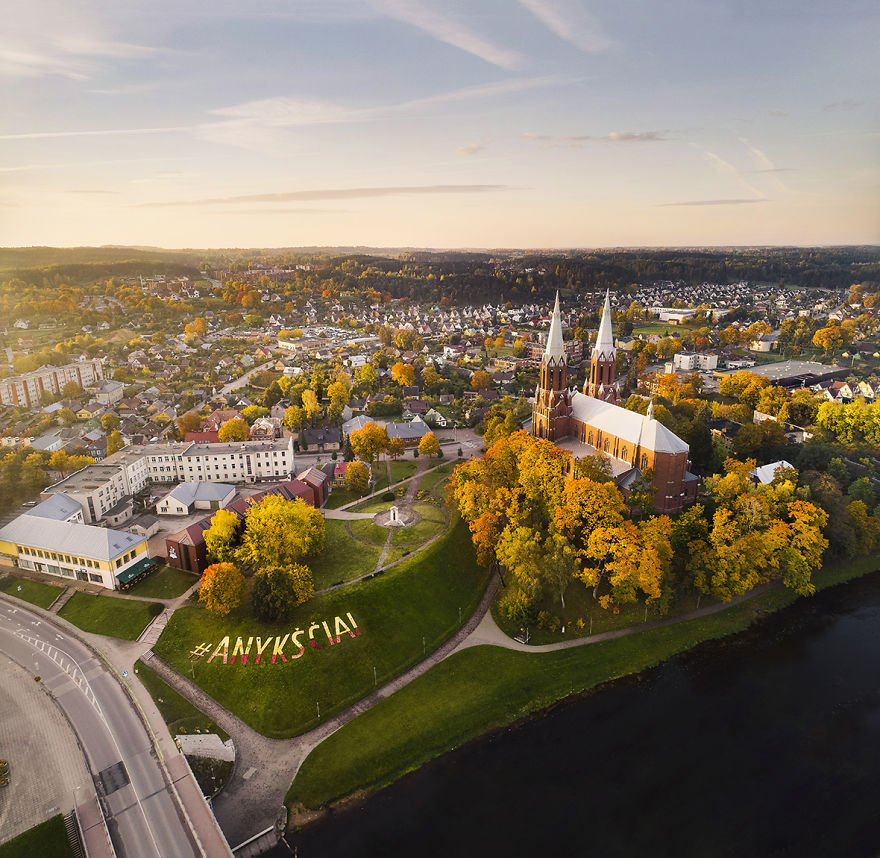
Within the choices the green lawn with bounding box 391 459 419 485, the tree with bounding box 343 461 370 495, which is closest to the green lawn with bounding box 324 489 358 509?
the tree with bounding box 343 461 370 495

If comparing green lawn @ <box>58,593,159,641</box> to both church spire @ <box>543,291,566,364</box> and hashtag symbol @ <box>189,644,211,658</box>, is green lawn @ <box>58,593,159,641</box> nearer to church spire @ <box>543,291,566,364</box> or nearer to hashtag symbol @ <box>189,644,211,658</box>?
hashtag symbol @ <box>189,644,211,658</box>

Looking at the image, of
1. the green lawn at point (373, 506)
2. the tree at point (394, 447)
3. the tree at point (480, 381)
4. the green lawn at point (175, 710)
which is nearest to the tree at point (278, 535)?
the green lawn at point (175, 710)

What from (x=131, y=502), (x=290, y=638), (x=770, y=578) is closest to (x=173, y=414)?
(x=131, y=502)

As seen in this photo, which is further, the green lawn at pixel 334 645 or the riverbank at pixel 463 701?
the green lawn at pixel 334 645

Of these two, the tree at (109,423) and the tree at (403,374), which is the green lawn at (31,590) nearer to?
the tree at (109,423)

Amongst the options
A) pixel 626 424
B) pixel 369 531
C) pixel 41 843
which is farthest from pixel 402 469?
pixel 41 843

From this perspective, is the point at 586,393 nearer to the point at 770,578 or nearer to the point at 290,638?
the point at 770,578
